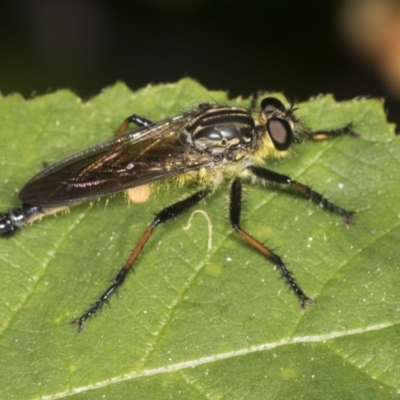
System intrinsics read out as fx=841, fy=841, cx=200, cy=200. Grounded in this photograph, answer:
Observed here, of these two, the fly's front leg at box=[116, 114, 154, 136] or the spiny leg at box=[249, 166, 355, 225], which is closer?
the spiny leg at box=[249, 166, 355, 225]

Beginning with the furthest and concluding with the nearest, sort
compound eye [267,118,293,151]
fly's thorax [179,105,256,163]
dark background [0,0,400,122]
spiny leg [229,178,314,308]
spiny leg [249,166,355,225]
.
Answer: dark background [0,0,400,122]
fly's thorax [179,105,256,163]
compound eye [267,118,293,151]
spiny leg [249,166,355,225]
spiny leg [229,178,314,308]

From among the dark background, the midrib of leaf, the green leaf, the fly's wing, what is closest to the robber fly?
the fly's wing

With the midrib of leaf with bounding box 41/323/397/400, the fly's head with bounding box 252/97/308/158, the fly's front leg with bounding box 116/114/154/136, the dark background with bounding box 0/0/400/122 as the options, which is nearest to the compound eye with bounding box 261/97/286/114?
the fly's head with bounding box 252/97/308/158

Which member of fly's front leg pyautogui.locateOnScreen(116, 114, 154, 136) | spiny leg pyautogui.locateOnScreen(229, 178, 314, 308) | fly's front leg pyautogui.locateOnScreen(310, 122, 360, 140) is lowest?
spiny leg pyautogui.locateOnScreen(229, 178, 314, 308)

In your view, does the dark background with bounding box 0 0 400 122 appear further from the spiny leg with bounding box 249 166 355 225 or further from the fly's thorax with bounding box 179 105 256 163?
the spiny leg with bounding box 249 166 355 225

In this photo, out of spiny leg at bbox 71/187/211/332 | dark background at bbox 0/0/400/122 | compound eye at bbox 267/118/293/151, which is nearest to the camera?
spiny leg at bbox 71/187/211/332

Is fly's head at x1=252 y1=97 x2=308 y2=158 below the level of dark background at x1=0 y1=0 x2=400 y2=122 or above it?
below

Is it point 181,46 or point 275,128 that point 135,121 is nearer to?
point 275,128
